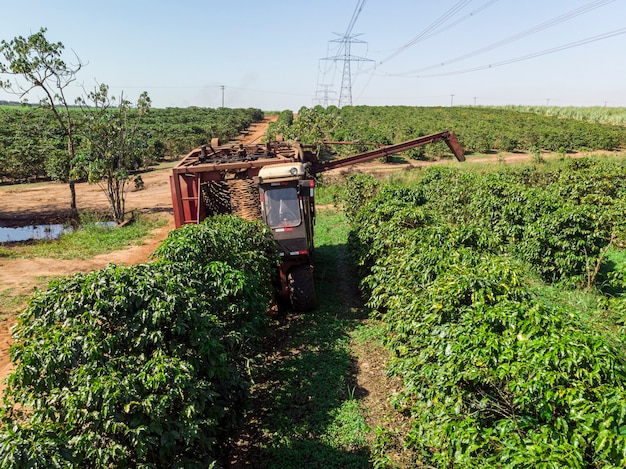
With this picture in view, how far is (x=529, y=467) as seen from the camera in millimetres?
3195

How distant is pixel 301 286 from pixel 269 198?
2.13 meters

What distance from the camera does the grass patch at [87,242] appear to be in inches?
581

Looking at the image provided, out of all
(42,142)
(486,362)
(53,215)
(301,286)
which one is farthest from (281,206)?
(42,142)

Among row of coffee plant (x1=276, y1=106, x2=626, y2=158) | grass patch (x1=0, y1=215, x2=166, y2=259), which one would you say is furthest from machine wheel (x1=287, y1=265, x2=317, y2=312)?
row of coffee plant (x1=276, y1=106, x2=626, y2=158)

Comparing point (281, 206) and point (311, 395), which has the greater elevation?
point (281, 206)

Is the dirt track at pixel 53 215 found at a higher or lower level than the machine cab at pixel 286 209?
lower

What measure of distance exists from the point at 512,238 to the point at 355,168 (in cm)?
2130

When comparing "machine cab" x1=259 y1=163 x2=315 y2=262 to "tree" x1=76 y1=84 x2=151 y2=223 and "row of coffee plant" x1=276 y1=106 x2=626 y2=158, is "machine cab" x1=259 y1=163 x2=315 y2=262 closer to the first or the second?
"tree" x1=76 y1=84 x2=151 y2=223

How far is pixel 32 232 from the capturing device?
18.5 meters

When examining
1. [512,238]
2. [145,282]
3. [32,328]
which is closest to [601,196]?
[512,238]

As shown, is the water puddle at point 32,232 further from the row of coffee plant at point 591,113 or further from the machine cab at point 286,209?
the row of coffee plant at point 591,113

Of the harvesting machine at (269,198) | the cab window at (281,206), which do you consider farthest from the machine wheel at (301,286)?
the cab window at (281,206)

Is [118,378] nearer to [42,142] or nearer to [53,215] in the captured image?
[53,215]

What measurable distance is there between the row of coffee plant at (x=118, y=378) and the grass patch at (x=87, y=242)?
38.9ft
